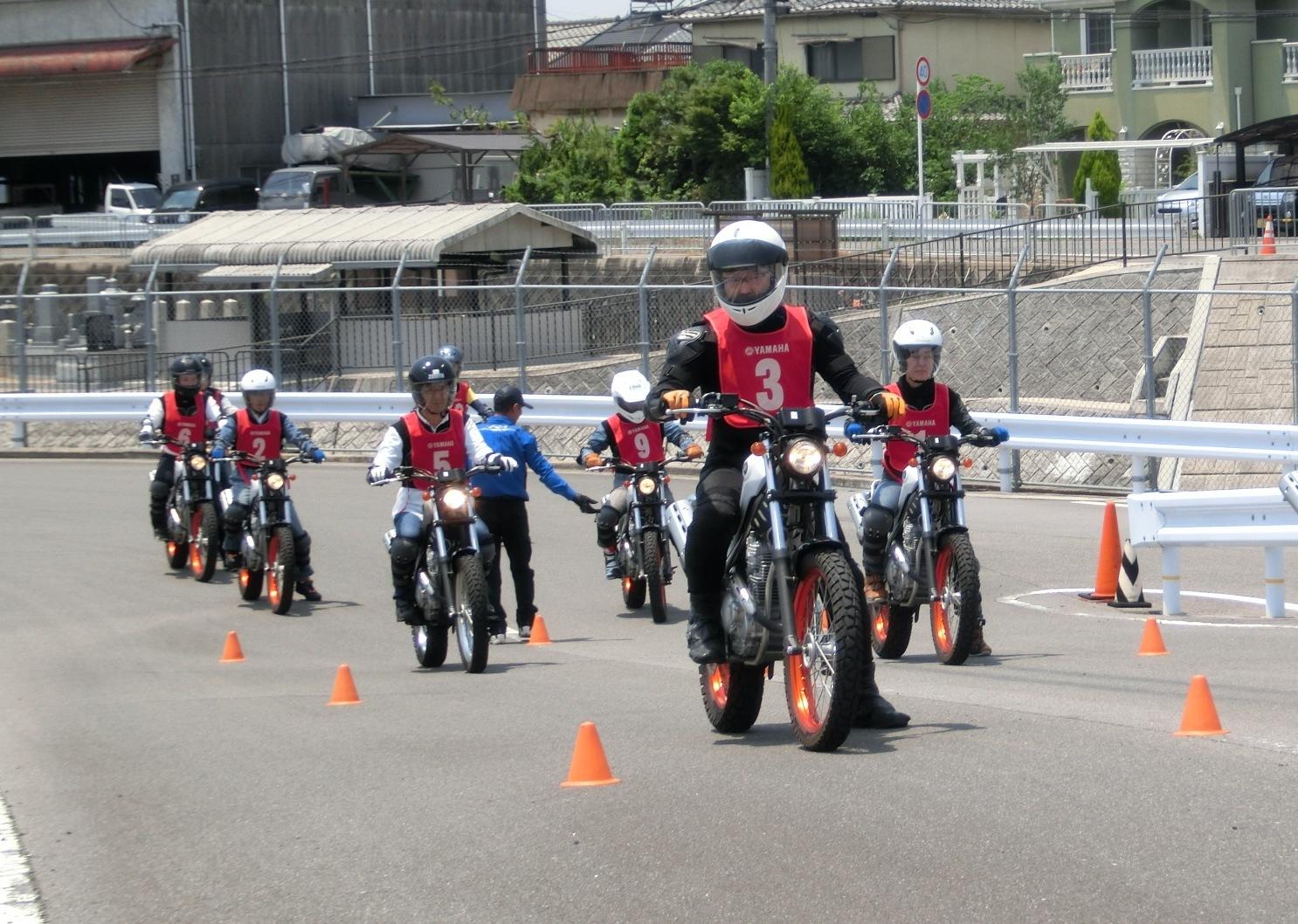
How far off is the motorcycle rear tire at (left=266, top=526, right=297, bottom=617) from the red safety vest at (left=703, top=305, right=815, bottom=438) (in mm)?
7085

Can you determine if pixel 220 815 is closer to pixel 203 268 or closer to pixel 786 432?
pixel 786 432

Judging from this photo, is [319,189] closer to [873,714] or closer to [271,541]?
[271,541]

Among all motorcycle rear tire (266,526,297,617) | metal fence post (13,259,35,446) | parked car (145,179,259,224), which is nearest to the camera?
motorcycle rear tire (266,526,297,617)

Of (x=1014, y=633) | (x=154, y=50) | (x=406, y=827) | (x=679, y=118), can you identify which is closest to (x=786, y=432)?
(x=406, y=827)

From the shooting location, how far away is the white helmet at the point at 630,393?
13156 millimetres

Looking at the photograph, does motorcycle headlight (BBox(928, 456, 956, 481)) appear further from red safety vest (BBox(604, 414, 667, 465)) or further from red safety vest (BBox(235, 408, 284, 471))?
red safety vest (BBox(235, 408, 284, 471))

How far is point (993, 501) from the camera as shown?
1906 cm

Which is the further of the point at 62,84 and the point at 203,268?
the point at 62,84

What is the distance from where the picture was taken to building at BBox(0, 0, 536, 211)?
55.8 m

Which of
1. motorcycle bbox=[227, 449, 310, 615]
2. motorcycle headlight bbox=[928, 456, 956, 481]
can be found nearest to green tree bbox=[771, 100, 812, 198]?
motorcycle bbox=[227, 449, 310, 615]

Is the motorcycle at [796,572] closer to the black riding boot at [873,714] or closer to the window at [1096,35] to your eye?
the black riding boot at [873,714]

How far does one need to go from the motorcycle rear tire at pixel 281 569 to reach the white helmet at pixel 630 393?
2.66 metres

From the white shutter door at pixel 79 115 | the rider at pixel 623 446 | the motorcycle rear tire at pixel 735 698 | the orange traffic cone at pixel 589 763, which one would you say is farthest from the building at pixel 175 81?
the orange traffic cone at pixel 589 763

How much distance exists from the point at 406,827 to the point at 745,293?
2.44 m
